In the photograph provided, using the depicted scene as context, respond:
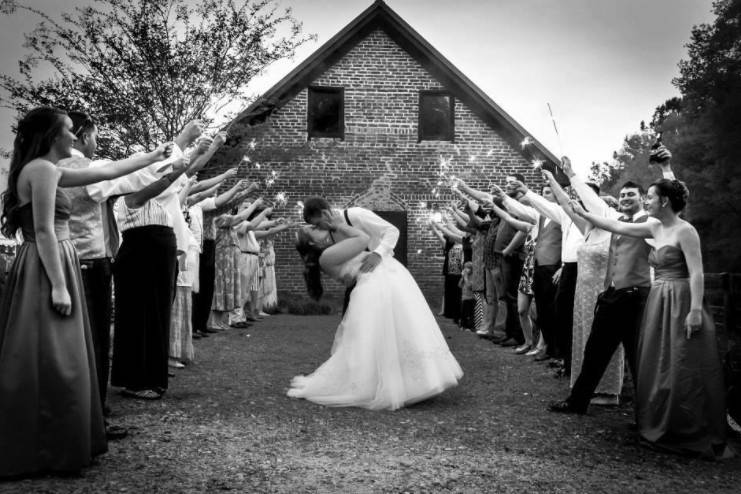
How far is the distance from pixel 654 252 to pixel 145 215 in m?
4.24

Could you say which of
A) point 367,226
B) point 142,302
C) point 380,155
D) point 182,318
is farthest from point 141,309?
point 380,155

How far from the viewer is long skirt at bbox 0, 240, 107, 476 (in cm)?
389

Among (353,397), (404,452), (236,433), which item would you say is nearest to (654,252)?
(404,452)

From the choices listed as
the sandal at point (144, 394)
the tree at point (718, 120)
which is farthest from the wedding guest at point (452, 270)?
the tree at point (718, 120)

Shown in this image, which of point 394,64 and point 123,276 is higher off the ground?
point 394,64

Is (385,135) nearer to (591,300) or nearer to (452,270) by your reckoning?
(452,270)

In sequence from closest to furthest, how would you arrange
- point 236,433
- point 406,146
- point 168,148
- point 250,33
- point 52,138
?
1. point 52,138
2. point 168,148
3. point 236,433
4. point 250,33
5. point 406,146

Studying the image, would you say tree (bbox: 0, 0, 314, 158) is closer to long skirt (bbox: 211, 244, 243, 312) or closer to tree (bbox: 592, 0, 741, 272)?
long skirt (bbox: 211, 244, 243, 312)

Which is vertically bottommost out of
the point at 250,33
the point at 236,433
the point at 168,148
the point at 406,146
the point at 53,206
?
the point at 236,433

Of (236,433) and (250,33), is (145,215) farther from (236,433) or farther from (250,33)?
(250,33)

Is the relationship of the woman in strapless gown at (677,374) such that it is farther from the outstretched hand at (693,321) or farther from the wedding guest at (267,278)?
the wedding guest at (267,278)

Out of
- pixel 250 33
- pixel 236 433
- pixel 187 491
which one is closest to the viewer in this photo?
pixel 187 491

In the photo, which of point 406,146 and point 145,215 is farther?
point 406,146

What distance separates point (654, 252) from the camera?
5.38 m
